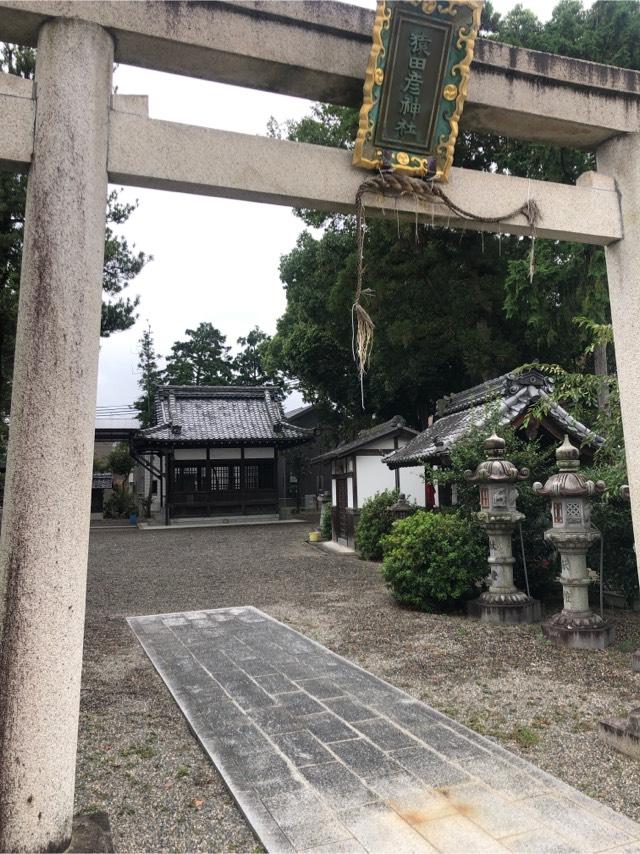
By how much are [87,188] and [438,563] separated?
268 inches

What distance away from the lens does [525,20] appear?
16.7 metres

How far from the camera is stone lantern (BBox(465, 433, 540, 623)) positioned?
784 centimetres

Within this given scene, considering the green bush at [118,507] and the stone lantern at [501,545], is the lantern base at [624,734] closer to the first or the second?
the stone lantern at [501,545]

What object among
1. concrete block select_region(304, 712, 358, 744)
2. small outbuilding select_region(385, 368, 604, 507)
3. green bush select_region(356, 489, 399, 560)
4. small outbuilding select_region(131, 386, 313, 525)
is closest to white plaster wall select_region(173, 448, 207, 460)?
small outbuilding select_region(131, 386, 313, 525)

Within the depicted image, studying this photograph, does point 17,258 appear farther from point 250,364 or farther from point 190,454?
point 250,364

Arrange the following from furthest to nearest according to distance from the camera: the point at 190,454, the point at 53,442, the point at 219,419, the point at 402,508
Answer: the point at 219,419 → the point at 190,454 → the point at 402,508 → the point at 53,442

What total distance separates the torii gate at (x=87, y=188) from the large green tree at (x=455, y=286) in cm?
924

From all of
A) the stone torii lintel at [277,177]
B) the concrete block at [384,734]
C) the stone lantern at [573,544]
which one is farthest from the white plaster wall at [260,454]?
the stone torii lintel at [277,177]

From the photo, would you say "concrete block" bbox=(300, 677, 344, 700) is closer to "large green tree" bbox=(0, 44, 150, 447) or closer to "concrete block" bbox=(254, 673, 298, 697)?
"concrete block" bbox=(254, 673, 298, 697)

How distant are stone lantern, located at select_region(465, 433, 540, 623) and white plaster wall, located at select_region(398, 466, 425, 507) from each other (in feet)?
25.9

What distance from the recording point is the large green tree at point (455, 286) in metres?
15.4

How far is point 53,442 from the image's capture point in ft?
9.43

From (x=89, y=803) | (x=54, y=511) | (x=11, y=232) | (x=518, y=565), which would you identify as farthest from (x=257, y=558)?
(x=54, y=511)

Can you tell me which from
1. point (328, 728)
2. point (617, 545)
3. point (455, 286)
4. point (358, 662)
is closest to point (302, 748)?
point (328, 728)
